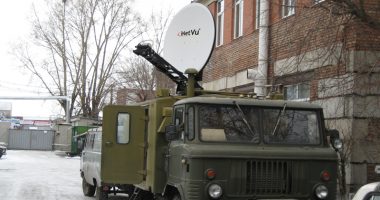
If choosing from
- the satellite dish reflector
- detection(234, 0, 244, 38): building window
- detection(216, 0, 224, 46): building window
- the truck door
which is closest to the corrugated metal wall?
detection(216, 0, 224, 46): building window

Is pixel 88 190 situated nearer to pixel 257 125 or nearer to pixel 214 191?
pixel 257 125

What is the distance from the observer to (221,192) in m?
7.54

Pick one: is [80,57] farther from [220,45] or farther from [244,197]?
[244,197]

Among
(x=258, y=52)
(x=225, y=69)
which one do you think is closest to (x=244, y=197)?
(x=258, y=52)

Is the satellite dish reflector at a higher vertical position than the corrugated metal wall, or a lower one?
higher

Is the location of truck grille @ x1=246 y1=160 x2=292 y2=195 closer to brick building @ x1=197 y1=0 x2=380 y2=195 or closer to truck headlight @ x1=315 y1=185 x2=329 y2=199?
truck headlight @ x1=315 y1=185 x2=329 y2=199

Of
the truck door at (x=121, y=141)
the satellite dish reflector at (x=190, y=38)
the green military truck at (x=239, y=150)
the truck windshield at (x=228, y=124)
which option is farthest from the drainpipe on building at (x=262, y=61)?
the truck windshield at (x=228, y=124)

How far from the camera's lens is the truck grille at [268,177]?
7664 mm

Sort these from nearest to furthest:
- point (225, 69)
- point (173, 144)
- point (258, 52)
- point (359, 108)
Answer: point (173, 144) < point (359, 108) < point (258, 52) < point (225, 69)

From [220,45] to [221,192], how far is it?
13.5 meters

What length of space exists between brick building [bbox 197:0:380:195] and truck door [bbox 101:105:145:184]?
10.5ft

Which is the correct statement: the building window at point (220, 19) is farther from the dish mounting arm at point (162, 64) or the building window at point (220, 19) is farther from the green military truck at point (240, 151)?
the green military truck at point (240, 151)

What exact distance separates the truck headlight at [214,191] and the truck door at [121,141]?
2287 millimetres

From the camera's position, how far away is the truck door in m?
9.47
